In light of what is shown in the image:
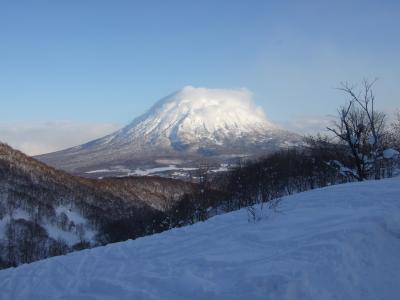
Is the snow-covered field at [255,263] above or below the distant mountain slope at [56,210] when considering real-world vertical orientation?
above

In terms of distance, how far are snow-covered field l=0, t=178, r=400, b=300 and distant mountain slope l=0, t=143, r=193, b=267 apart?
52323 mm

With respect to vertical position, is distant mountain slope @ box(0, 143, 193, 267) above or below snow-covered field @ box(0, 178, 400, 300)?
below

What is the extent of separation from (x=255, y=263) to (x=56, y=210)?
82227 mm

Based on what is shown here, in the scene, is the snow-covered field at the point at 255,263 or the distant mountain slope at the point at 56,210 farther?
the distant mountain slope at the point at 56,210

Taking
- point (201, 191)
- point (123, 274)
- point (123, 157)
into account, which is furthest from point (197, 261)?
point (123, 157)

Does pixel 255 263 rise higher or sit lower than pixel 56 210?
higher

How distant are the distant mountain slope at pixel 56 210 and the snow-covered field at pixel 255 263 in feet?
172

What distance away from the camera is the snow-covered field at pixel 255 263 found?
A: 6.53 m

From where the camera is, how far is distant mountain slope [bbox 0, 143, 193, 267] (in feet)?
230

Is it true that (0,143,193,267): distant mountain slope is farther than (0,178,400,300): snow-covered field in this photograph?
Yes

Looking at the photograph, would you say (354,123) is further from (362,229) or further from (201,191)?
(201,191)

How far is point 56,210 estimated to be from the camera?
84625mm

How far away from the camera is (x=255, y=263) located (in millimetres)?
7402

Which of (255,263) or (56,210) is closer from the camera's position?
(255,263)
